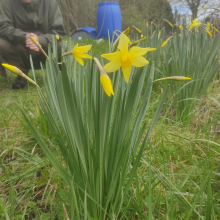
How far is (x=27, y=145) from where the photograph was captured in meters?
1.17

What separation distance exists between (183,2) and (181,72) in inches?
450

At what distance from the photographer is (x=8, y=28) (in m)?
2.47

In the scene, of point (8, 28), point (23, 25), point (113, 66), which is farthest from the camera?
point (23, 25)

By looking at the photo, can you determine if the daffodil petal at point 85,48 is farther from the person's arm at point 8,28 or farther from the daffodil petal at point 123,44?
the person's arm at point 8,28

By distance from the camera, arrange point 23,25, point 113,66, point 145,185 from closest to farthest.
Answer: point 113,66
point 145,185
point 23,25

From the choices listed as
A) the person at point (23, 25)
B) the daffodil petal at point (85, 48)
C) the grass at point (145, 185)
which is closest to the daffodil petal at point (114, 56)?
the daffodil petal at point (85, 48)

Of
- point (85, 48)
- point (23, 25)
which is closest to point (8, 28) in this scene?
point (23, 25)

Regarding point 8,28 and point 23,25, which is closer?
point 8,28

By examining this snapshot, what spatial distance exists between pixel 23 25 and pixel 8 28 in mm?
283

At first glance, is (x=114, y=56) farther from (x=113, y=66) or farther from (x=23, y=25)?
(x=23, y=25)

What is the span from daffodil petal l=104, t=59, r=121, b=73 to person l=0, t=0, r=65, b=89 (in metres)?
2.24

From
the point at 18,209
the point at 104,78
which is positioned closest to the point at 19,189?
the point at 18,209

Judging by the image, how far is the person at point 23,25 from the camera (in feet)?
8.20

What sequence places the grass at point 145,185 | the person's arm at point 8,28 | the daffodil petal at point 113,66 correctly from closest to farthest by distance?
the daffodil petal at point 113,66
the grass at point 145,185
the person's arm at point 8,28
